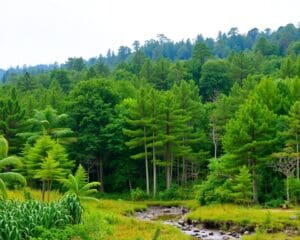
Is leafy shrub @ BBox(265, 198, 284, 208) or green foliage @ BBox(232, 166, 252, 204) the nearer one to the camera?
green foliage @ BBox(232, 166, 252, 204)

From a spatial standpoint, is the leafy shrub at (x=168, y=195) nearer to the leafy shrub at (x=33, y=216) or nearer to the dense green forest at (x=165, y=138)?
the dense green forest at (x=165, y=138)

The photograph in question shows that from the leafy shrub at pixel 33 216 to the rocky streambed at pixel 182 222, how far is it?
9.57 meters

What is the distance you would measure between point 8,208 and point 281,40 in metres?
138

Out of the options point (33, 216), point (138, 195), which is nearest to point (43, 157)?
point (138, 195)

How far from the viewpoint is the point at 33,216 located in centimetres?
2072

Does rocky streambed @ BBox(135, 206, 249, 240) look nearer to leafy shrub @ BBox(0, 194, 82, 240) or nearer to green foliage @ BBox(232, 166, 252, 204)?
green foliage @ BBox(232, 166, 252, 204)

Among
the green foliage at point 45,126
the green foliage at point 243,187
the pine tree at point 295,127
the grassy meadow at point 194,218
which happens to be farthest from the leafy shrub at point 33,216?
the green foliage at point 45,126

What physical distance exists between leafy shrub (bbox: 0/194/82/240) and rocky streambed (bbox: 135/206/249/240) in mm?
9575

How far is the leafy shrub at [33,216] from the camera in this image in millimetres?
19459

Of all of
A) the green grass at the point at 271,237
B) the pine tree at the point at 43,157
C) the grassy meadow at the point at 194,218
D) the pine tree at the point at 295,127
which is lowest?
the green grass at the point at 271,237

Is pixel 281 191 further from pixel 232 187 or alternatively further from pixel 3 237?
pixel 3 237

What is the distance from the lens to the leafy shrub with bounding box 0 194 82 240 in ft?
63.8

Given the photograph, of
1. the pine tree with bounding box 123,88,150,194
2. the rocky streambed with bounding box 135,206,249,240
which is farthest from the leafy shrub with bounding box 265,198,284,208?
the pine tree with bounding box 123,88,150,194

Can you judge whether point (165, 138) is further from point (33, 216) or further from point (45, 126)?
point (33, 216)
